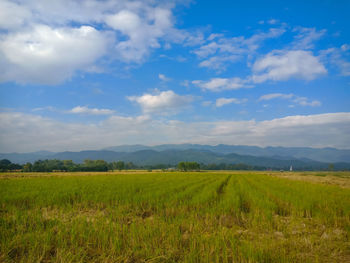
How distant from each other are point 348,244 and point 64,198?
10.7 m

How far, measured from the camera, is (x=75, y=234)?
429cm

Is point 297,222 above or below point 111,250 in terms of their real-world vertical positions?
below

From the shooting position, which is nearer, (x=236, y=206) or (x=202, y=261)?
(x=202, y=261)

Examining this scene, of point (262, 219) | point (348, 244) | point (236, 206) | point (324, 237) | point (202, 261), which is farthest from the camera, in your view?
point (236, 206)

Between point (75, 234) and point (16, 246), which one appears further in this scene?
point (75, 234)

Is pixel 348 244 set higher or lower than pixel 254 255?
lower

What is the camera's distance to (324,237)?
15.4 ft

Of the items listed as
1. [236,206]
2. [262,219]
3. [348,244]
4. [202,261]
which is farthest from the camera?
[236,206]

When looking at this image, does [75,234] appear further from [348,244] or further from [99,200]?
[348,244]

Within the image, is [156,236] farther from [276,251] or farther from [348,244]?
[348,244]

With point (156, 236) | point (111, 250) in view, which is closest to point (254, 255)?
point (156, 236)

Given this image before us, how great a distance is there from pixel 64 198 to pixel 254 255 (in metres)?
9.30

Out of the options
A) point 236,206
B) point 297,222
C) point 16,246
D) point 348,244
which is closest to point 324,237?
point 348,244

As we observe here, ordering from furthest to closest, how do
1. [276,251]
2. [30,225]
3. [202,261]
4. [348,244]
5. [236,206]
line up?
[236,206], [30,225], [348,244], [276,251], [202,261]
